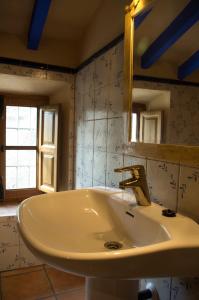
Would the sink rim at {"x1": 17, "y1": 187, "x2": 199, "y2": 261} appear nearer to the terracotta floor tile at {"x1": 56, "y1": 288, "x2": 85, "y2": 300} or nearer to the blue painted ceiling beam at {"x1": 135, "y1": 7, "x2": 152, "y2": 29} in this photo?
the blue painted ceiling beam at {"x1": 135, "y1": 7, "x2": 152, "y2": 29}

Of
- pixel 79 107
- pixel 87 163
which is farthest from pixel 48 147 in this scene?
pixel 87 163

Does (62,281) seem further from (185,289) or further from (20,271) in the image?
(185,289)

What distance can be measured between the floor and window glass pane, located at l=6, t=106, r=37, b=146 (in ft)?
4.43

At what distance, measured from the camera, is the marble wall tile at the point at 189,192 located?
34.8 inches

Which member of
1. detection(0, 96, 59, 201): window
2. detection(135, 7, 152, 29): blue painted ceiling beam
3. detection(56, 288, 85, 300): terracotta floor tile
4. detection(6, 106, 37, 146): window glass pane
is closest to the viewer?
detection(135, 7, 152, 29): blue painted ceiling beam

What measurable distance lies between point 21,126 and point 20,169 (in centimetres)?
49

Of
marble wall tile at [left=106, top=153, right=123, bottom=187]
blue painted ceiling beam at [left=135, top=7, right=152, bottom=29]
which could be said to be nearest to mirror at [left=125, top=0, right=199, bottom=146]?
blue painted ceiling beam at [left=135, top=7, right=152, bottom=29]

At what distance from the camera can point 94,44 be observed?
1900mm

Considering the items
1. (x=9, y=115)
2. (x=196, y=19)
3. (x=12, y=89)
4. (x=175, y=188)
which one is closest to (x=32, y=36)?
(x=12, y=89)

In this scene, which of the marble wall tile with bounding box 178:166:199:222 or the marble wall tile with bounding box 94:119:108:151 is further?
the marble wall tile with bounding box 94:119:108:151

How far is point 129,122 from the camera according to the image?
1271 millimetres

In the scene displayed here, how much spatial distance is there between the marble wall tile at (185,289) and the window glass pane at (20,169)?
2171mm

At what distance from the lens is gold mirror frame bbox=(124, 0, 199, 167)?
3.09 feet

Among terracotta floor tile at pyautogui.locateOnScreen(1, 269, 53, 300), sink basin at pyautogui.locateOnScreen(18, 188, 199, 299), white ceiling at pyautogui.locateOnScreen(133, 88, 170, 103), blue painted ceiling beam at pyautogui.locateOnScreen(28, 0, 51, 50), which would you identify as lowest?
terracotta floor tile at pyautogui.locateOnScreen(1, 269, 53, 300)
